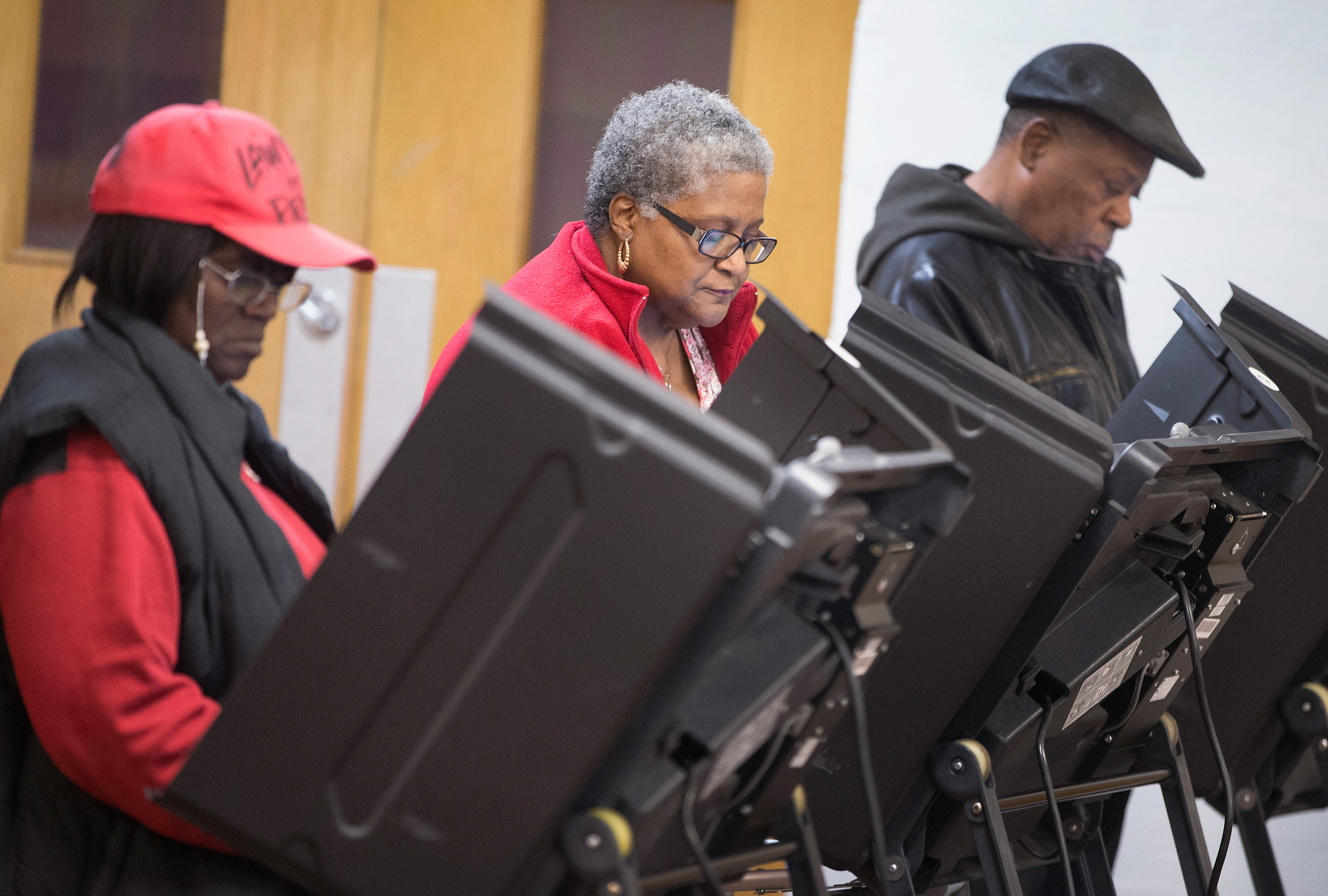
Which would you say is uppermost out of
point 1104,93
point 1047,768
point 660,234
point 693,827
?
point 1104,93

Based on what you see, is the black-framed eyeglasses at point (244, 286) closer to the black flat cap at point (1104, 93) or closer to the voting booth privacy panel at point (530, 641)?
the voting booth privacy panel at point (530, 641)

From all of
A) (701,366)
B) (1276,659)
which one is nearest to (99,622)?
(701,366)

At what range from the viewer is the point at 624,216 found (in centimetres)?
166

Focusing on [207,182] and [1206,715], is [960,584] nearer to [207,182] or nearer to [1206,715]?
[1206,715]

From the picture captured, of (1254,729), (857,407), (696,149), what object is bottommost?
(1254,729)

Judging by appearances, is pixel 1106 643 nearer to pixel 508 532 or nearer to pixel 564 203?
pixel 508 532

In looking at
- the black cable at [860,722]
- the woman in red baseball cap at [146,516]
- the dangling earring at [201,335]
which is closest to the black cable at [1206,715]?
the black cable at [860,722]

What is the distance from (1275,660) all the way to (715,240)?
931 millimetres

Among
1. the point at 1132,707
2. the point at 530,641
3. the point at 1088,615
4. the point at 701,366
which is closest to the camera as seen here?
the point at 530,641

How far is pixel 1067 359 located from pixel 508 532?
1.50 meters

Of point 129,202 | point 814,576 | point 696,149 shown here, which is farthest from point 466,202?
point 814,576

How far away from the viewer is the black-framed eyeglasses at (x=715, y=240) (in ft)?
5.24

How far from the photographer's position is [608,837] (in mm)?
832

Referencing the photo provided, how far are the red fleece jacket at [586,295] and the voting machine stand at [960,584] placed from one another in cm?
38
